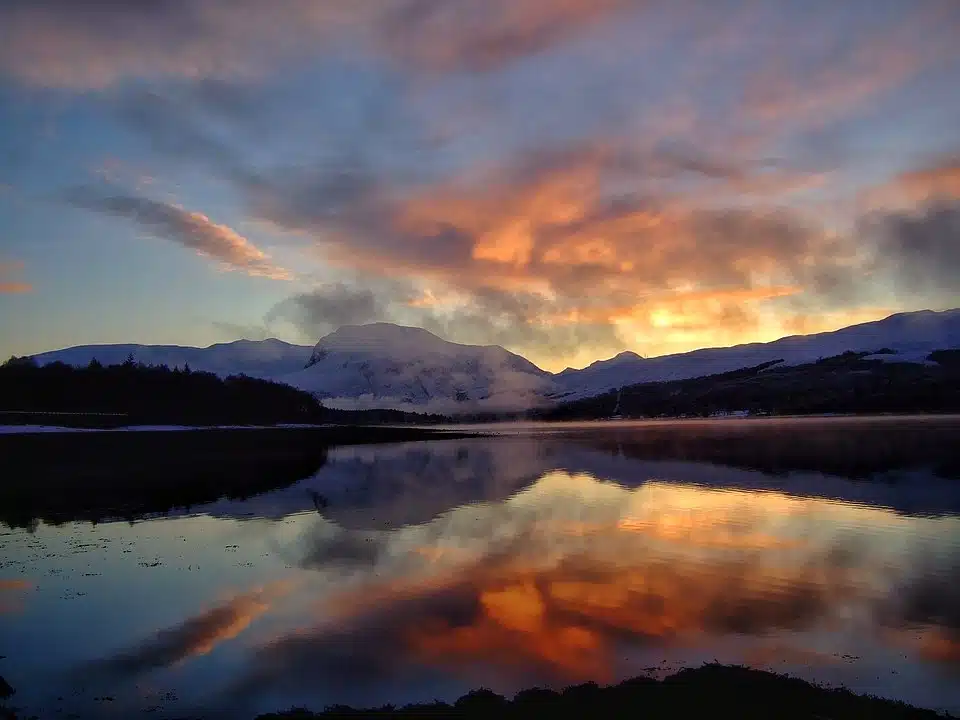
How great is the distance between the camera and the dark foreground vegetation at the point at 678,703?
14.0 m

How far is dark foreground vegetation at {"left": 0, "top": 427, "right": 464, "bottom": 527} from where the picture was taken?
49.1 meters

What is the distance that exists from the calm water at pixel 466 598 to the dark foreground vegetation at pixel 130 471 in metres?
6.63

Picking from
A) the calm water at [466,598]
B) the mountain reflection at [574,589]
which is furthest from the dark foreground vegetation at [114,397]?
the mountain reflection at [574,589]

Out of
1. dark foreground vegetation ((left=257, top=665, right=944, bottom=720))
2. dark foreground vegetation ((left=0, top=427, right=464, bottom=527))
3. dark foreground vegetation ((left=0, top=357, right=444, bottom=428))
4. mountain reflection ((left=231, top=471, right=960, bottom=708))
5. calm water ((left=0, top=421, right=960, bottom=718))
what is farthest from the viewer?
dark foreground vegetation ((left=0, top=357, right=444, bottom=428))

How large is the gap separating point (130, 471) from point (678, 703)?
7369 centimetres

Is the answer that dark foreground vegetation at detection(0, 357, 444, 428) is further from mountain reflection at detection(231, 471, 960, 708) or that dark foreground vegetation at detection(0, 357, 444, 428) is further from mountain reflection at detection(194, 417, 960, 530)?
mountain reflection at detection(231, 471, 960, 708)

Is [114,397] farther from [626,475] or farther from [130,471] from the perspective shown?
[626,475]

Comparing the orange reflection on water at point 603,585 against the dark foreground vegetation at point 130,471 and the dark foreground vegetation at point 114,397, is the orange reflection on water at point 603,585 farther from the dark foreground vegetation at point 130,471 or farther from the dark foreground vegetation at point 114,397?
the dark foreground vegetation at point 114,397

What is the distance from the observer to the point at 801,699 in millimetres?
14734

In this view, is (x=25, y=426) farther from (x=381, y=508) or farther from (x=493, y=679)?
(x=493, y=679)

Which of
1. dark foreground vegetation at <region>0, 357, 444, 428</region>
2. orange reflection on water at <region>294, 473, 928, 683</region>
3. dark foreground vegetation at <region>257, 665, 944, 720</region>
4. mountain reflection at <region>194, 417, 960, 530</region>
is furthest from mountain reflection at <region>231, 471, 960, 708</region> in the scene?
dark foreground vegetation at <region>0, 357, 444, 428</region>

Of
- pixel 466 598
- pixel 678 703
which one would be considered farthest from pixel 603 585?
pixel 678 703

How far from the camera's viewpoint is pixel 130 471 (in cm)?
7306

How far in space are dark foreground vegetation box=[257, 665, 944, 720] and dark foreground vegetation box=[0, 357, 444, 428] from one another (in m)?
129
